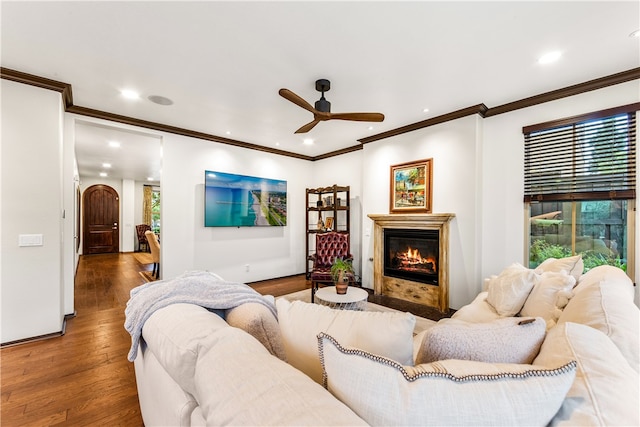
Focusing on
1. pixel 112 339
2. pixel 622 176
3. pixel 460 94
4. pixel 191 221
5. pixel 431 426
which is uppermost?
pixel 460 94

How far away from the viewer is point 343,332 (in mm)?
1009

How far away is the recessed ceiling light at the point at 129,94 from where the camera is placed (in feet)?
10.3

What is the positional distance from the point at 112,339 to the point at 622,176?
5.35 metres

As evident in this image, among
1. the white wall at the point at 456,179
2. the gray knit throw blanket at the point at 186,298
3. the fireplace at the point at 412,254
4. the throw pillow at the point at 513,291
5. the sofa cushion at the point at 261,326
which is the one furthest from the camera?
the fireplace at the point at 412,254

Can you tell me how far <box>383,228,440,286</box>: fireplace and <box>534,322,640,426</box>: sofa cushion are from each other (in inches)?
126

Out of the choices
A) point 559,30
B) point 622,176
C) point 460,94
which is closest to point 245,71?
point 460,94

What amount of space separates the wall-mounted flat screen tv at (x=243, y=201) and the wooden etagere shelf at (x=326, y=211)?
24.1 inches

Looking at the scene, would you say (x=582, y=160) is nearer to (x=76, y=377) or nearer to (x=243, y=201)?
(x=243, y=201)

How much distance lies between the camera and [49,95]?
116 inches

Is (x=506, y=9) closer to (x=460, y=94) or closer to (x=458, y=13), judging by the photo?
(x=458, y=13)

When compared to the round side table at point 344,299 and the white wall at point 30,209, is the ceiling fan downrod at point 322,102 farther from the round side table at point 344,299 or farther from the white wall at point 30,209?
the white wall at point 30,209

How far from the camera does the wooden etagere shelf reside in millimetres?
5387

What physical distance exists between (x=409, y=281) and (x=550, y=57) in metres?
3.01

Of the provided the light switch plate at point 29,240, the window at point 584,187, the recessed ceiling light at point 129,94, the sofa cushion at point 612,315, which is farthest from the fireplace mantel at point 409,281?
the light switch plate at point 29,240
